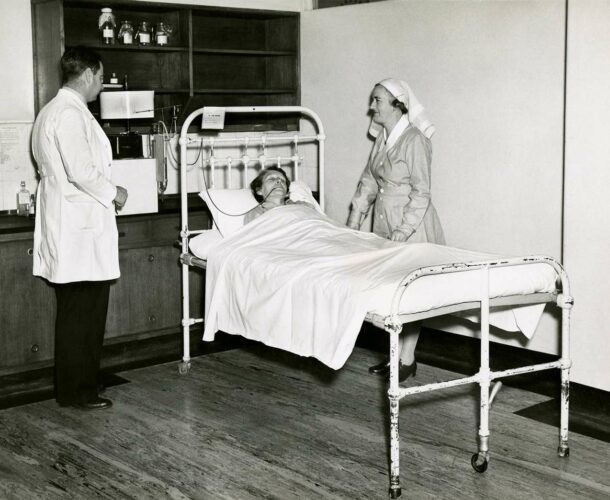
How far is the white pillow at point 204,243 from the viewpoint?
177 inches

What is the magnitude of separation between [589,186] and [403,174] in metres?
0.95

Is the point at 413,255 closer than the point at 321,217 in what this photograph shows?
Yes

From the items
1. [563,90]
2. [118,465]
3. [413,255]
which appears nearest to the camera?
[118,465]

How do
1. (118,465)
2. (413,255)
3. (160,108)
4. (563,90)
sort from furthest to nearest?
(160,108) < (563,90) < (413,255) < (118,465)

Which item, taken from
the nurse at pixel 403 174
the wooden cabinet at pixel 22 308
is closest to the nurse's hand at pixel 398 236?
the nurse at pixel 403 174

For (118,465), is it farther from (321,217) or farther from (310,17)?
(310,17)

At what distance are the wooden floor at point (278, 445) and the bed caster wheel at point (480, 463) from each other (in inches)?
0.9

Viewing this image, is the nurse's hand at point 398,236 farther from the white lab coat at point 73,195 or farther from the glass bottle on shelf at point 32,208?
the glass bottle on shelf at point 32,208

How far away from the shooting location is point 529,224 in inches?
172

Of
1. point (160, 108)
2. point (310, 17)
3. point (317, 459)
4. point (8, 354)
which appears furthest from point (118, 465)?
point (310, 17)

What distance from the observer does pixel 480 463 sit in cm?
331

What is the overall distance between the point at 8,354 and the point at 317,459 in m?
1.73

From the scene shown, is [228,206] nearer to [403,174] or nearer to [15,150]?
[403,174]

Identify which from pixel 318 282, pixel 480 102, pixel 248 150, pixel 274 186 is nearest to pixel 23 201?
pixel 274 186
